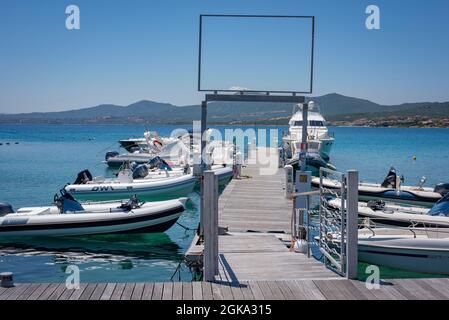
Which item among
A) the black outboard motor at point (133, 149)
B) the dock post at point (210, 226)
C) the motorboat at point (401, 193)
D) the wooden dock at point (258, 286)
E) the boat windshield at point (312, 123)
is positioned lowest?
the black outboard motor at point (133, 149)

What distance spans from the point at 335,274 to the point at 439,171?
37.1 meters

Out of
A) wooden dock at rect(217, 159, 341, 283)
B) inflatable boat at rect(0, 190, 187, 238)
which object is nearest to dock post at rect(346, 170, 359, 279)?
wooden dock at rect(217, 159, 341, 283)

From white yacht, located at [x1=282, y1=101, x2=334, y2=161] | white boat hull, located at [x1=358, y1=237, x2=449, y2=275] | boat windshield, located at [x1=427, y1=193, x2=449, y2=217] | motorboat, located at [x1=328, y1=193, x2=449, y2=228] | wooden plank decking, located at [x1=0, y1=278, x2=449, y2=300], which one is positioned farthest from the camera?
white yacht, located at [x1=282, y1=101, x2=334, y2=161]

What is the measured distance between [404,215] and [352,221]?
270 inches

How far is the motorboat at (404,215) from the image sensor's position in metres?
11.7

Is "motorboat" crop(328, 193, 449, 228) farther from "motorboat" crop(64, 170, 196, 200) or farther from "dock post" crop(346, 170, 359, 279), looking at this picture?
"motorboat" crop(64, 170, 196, 200)

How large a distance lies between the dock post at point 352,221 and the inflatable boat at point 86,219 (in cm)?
777

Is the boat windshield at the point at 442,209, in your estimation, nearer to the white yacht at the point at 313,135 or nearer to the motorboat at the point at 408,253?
the motorboat at the point at 408,253

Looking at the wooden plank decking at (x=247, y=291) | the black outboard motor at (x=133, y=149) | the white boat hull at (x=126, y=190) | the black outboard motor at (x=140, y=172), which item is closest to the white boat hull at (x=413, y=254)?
the wooden plank decking at (x=247, y=291)

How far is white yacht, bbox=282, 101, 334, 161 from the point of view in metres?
34.6

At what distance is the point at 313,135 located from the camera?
124 ft

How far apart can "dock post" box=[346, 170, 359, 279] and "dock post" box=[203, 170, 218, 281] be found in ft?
4.93

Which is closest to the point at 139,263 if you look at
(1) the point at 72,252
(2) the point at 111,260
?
(2) the point at 111,260
